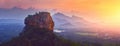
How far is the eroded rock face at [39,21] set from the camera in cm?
8288

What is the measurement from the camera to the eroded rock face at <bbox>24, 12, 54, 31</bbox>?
82.9m

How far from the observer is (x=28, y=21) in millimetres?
83188

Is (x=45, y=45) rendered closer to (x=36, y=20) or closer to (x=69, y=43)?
(x=69, y=43)

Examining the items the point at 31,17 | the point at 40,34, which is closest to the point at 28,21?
the point at 31,17

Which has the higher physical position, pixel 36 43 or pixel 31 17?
pixel 31 17

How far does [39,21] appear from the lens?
8294 centimetres

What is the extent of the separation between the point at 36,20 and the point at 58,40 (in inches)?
420

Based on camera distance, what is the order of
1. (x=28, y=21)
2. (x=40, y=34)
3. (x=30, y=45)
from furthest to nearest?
(x=28, y=21) < (x=40, y=34) < (x=30, y=45)

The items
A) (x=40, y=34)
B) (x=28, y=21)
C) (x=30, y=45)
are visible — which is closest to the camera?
(x=30, y=45)

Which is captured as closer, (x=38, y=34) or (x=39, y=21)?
(x=38, y=34)

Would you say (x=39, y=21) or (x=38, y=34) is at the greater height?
(x=39, y=21)

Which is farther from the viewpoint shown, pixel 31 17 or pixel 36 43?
pixel 31 17

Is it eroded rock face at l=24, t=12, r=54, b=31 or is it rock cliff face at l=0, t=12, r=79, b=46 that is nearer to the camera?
rock cliff face at l=0, t=12, r=79, b=46

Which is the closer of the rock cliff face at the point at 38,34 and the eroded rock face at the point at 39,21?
the rock cliff face at the point at 38,34
